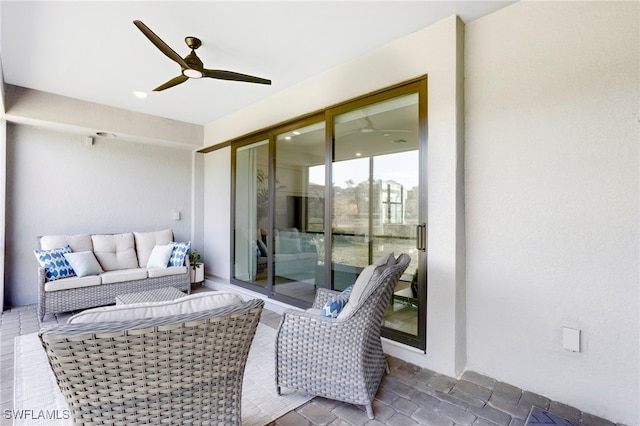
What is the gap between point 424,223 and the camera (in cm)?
255

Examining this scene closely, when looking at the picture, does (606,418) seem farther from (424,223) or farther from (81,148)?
(81,148)

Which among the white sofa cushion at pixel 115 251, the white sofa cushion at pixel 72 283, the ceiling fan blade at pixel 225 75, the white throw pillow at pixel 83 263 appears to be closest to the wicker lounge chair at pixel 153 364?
the ceiling fan blade at pixel 225 75

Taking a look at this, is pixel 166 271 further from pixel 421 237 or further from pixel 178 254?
pixel 421 237

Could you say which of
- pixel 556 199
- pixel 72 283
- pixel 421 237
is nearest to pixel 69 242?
pixel 72 283

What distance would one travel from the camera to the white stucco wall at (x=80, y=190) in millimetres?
4137

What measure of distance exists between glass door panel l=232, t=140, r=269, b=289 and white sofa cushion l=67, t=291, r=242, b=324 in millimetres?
2889

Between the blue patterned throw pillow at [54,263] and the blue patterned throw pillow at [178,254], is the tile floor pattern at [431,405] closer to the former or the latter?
the blue patterned throw pillow at [54,263]

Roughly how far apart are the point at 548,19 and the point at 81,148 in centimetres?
569

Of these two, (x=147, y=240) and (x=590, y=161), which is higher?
(x=590, y=161)

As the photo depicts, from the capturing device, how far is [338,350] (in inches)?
77.0

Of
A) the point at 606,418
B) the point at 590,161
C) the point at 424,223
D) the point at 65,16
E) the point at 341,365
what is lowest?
the point at 606,418

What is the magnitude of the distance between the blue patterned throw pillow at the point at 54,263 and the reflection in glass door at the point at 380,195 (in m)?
3.27

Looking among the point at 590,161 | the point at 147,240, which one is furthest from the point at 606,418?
the point at 147,240

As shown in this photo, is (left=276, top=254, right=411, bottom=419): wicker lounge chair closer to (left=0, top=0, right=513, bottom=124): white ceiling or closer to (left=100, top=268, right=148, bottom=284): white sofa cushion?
(left=0, top=0, right=513, bottom=124): white ceiling
